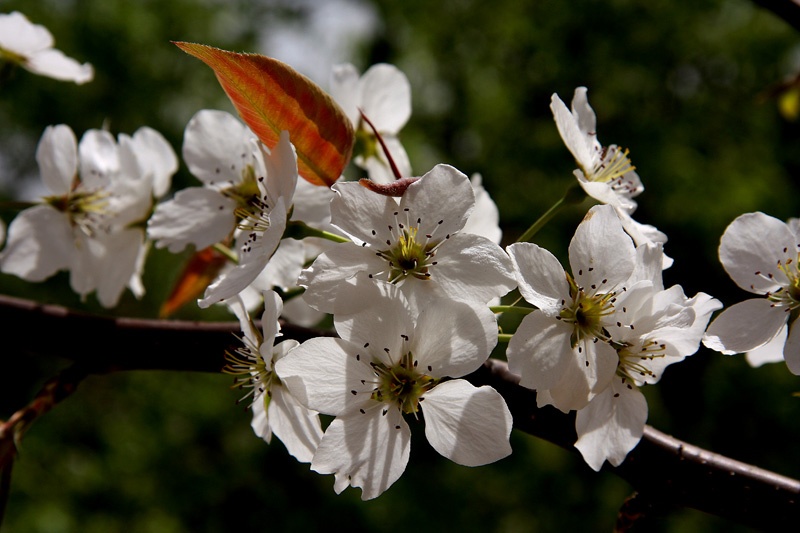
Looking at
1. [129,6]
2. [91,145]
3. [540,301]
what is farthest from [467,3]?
[540,301]

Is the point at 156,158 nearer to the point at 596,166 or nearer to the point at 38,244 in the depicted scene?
the point at 38,244

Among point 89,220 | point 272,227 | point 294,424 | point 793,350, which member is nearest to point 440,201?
point 272,227

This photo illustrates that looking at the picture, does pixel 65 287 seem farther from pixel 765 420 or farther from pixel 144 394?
pixel 765 420

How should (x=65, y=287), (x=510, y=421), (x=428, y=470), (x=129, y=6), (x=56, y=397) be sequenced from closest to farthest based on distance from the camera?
(x=510, y=421)
(x=56, y=397)
(x=428, y=470)
(x=65, y=287)
(x=129, y=6)

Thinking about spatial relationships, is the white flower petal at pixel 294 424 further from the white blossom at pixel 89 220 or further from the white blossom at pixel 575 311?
the white blossom at pixel 89 220

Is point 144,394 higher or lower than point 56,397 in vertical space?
lower

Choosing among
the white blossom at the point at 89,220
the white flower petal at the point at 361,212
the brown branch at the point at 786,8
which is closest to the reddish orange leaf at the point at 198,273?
the white blossom at the point at 89,220

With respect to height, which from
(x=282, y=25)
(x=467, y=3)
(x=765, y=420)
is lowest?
(x=765, y=420)
